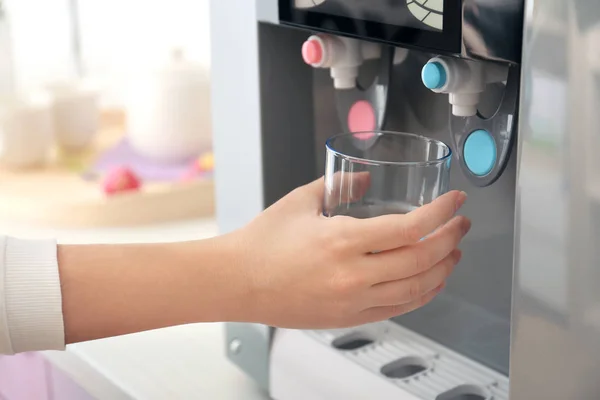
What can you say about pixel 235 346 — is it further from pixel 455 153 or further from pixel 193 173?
pixel 193 173

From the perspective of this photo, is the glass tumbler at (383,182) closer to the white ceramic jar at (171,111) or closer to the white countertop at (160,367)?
the white countertop at (160,367)

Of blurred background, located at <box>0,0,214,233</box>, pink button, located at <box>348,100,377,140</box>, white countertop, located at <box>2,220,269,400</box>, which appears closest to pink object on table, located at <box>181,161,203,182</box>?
blurred background, located at <box>0,0,214,233</box>

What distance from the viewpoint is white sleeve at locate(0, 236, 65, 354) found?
21.4 inches

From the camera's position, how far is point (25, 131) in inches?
48.4

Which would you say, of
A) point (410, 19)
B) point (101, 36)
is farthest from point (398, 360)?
point (101, 36)

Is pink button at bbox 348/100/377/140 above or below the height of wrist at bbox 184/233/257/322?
above

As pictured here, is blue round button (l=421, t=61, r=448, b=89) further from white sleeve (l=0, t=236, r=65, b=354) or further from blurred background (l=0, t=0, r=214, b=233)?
blurred background (l=0, t=0, r=214, b=233)

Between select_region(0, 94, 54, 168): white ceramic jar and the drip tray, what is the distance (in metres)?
0.71

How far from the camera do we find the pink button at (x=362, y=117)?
65 centimetres

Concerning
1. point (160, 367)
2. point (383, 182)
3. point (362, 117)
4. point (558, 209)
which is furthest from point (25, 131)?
point (558, 209)

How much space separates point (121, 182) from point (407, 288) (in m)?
0.71

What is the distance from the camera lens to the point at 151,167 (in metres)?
1.29

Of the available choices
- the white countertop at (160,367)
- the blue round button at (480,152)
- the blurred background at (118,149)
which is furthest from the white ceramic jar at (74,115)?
the blue round button at (480,152)

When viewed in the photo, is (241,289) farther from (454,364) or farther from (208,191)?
(208,191)
